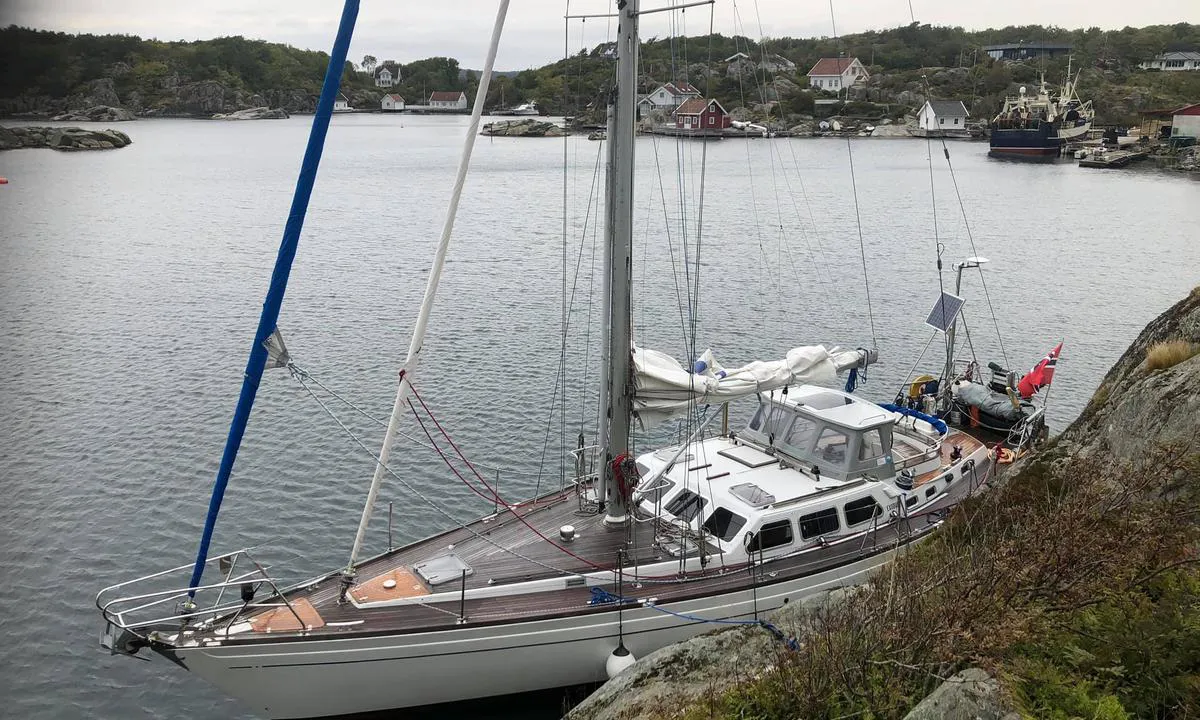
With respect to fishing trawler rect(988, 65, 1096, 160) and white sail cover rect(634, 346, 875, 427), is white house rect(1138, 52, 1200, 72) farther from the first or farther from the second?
white sail cover rect(634, 346, 875, 427)

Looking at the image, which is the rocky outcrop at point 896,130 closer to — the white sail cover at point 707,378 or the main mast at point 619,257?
the white sail cover at point 707,378

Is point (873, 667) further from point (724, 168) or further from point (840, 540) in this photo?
point (724, 168)

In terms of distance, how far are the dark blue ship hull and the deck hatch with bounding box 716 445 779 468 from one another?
130447 millimetres

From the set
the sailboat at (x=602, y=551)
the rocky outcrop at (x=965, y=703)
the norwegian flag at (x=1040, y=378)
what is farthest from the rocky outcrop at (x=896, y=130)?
the rocky outcrop at (x=965, y=703)

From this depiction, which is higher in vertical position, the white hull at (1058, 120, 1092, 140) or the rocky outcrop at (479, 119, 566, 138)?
the rocky outcrop at (479, 119, 566, 138)

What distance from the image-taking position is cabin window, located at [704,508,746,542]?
61.5 feet

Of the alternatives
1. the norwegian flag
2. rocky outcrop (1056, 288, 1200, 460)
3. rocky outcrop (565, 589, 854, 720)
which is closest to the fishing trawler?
the norwegian flag

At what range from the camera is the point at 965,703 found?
8.67 metres

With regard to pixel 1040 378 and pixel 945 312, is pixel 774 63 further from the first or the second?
pixel 1040 378

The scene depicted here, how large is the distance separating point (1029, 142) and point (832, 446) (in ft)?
434

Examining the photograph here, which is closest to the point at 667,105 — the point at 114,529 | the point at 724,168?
the point at 724,168

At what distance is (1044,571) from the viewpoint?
1067 centimetres

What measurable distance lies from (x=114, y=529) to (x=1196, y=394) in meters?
25.2

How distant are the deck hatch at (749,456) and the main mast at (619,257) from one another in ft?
10.7
